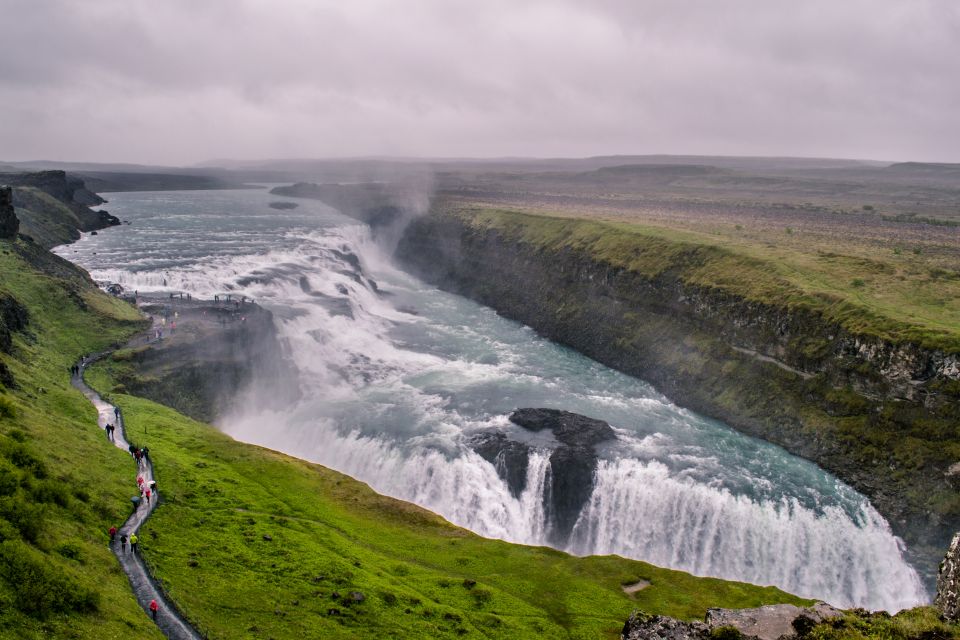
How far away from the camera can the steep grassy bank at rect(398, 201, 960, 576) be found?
46.8 m

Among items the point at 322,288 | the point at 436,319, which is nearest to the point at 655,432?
the point at 436,319

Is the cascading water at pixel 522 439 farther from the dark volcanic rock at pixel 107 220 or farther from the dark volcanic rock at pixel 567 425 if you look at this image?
the dark volcanic rock at pixel 107 220

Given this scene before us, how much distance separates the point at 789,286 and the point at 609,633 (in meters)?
48.6

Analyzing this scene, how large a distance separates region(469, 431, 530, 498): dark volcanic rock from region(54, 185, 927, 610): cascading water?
1.53ft

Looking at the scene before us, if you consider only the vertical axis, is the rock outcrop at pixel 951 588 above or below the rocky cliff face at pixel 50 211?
below

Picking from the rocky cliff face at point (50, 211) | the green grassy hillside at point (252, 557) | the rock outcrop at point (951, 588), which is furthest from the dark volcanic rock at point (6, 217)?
the rock outcrop at point (951, 588)

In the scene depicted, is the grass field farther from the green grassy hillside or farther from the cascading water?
the green grassy hillside

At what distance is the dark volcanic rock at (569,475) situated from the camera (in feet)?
152

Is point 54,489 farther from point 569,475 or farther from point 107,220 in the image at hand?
point 107,220

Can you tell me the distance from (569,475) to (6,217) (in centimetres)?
6951

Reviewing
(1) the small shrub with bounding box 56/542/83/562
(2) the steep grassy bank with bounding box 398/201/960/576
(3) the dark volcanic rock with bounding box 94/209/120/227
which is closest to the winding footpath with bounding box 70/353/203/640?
(1) the small shrub with bounding box 56/542/83/562

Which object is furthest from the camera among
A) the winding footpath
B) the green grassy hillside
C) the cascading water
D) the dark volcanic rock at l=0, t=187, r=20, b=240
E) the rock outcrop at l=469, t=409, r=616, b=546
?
the dark volcanic rock at l=0, t=187, r=20, b=240

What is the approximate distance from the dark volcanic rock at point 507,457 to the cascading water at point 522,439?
1.53 feet

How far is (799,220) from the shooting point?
4946 inches
